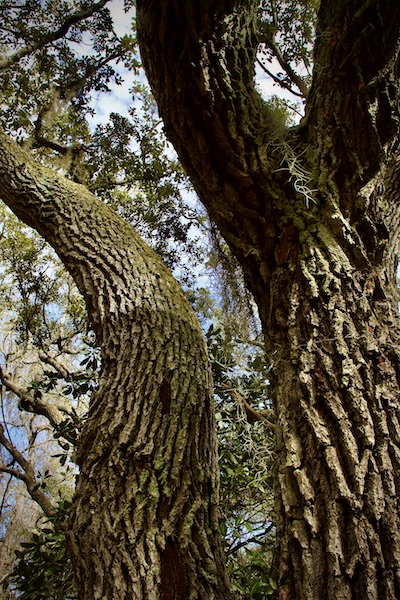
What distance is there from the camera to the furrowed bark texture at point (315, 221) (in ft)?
3.71

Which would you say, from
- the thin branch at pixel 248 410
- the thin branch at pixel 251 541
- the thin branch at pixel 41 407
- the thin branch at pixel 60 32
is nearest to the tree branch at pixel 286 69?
the thin branch at pixel 60 32

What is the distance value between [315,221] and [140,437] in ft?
3.66

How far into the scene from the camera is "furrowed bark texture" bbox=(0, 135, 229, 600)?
A: 1235mm

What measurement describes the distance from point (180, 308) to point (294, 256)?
668mm

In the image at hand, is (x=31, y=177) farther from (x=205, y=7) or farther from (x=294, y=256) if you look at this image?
(x=294, y=256)

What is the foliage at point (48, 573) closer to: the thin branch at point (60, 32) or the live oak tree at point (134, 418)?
the live oak tree at point (134, 418)

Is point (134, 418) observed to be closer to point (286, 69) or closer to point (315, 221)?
point (315, 221)

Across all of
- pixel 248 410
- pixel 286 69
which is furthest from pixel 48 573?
→ pixel 286 69

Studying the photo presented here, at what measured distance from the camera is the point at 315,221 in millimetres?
1631

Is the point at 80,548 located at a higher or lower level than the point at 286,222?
lower

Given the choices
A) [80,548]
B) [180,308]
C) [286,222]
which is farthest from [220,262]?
[80,548]

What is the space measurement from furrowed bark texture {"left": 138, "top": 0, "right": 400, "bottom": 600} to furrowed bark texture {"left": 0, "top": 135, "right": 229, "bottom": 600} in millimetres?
332

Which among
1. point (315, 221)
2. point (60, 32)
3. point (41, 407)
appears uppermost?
point (60, 32)

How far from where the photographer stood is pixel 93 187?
4.79 m
